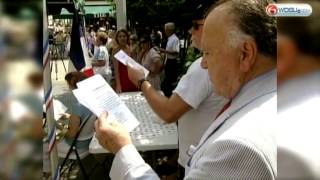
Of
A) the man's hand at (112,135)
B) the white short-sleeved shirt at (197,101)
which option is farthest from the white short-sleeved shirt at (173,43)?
the man's hand at (112,135)

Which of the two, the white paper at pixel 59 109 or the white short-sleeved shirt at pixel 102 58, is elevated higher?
the white short-sleeved shirt at pixel 102 58

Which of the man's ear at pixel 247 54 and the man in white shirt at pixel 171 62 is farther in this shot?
the man in white shirt at pixel 171 62

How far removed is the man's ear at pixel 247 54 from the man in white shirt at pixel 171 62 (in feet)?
14.3

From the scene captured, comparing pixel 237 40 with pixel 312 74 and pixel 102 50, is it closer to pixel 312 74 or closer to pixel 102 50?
pixel 312 74

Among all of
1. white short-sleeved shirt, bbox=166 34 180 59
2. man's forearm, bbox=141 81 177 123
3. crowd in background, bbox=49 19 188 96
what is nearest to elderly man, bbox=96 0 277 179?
man's forearm, bbox=141 81 177 123

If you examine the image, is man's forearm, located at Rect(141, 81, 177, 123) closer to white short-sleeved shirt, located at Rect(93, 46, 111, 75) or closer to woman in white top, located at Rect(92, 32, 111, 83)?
woman in white top, located at Rect(92, 32, 111, 83)

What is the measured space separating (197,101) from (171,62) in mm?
4096

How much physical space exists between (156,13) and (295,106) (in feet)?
27.0

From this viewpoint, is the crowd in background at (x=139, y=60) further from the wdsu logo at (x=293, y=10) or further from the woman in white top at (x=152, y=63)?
the wdsu logo at (x=293, y=10)

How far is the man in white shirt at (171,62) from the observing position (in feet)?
18.6

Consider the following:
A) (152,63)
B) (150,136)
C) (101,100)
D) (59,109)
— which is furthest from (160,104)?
(152,63)

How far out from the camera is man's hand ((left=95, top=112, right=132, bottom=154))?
1.43 metres

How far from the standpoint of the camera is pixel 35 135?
25.1 inches

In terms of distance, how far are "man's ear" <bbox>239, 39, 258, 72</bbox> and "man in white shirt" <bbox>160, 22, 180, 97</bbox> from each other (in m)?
4.35
